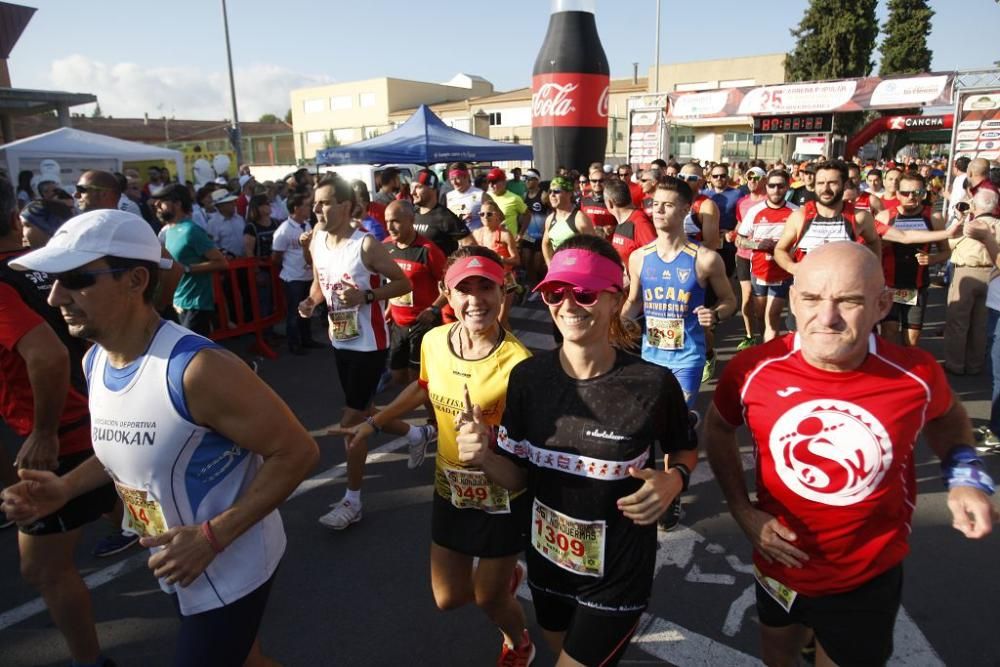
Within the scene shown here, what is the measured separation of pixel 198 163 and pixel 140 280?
20368 mm

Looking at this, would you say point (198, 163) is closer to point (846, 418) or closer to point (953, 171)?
point (953, 171)

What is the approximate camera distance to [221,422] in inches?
70.1

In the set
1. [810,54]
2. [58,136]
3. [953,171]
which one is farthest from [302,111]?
[953,171]

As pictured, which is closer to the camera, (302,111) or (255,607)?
(255,607)

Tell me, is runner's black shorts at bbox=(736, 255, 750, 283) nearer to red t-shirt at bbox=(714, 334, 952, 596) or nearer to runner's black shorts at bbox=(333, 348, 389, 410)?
runner's black shorts at bbox=(333, 348, 389, 410)

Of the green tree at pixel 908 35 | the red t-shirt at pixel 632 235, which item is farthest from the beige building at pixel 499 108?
the red t-shirt at pixel 632 235

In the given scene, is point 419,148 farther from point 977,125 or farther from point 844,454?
point 844,454

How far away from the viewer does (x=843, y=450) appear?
182cm

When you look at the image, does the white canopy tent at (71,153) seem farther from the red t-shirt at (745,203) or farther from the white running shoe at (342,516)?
the red t-shirt at (745,203)

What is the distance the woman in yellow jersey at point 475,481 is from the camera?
2.46 metres

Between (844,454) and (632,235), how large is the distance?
4.44m

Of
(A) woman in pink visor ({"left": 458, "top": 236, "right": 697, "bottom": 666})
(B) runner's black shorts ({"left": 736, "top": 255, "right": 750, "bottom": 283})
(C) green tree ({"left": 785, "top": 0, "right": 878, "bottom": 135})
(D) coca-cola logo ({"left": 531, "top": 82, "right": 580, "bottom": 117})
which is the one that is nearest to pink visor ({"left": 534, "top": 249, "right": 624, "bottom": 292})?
(A) woman in pink visor ({"left": 458, "top": 236, "right": 697, "bottom": 666})

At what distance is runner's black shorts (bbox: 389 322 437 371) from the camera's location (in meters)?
5.06

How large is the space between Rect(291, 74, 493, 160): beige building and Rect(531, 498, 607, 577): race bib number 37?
5316 centimetres
